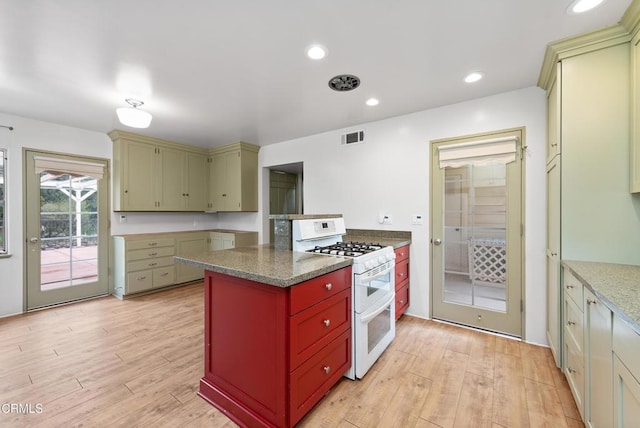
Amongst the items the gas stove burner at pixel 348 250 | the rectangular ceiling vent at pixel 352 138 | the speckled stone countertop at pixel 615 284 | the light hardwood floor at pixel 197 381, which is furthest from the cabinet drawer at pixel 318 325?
the rectangular ceiling vent at pixel 352 138

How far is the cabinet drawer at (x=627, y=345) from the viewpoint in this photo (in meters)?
0.94

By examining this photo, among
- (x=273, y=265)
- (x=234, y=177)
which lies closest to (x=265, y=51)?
(x=273, y=265)

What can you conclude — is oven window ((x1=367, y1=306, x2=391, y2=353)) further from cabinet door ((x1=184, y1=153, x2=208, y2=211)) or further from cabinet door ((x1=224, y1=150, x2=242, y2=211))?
cabinet door ((x1=184, y1=153, x2=208, y2=211))

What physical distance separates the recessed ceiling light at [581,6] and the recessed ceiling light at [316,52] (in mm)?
→ 1511

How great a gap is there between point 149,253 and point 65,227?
1.10 meters

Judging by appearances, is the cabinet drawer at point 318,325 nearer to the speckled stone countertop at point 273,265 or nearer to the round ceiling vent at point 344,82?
the speckled stone countertop at point 273,265

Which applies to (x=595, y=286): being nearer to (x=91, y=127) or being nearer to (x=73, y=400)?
(x=73, y=400)

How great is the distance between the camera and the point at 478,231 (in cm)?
283

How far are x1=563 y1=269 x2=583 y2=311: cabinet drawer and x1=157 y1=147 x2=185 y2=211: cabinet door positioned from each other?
5.10m

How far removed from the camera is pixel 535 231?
2543 millimetres

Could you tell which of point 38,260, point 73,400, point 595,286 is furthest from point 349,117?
point 38,260

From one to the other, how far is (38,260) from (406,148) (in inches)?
199

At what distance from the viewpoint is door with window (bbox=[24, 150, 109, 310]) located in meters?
3.48

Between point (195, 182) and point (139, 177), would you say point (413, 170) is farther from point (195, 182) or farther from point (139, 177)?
point (139, 177)
